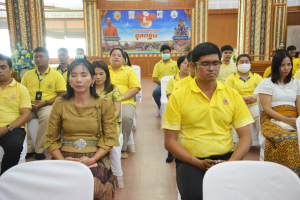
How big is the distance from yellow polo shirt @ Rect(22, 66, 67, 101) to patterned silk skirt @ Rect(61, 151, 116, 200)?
1.68m

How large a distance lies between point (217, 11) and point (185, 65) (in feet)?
31.8

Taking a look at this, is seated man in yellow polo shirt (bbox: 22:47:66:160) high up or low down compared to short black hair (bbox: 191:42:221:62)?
down

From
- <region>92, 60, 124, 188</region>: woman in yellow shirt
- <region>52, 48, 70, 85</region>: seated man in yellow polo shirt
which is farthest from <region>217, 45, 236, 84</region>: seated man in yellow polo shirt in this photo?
<region>52, 48, 70, 85</region>: seated man in yellow polo shirt

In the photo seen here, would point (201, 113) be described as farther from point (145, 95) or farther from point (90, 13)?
point (90, 13)

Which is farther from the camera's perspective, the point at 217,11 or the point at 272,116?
the point at 217,11

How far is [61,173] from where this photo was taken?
1.15m

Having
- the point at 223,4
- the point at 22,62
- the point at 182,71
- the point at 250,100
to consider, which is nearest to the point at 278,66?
the point at 250,100

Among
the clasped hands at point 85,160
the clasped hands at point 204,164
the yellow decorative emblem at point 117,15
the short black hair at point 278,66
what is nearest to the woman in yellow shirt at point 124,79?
the clasped hands at point 85,160

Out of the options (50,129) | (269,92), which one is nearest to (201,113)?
(50,129)

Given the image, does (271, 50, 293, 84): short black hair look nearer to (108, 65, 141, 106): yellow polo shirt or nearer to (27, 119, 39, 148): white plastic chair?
(108, 65, 141, 106): yellow polo shirt

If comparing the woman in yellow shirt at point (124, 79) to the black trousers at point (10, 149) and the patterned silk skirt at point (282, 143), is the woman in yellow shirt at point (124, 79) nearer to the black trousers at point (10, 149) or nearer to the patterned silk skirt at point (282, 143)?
the black trousers at point (10, 149)

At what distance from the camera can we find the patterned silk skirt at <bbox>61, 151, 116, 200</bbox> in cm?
153

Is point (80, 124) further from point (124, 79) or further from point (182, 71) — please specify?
point (182, 71)

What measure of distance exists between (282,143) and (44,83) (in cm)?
278
